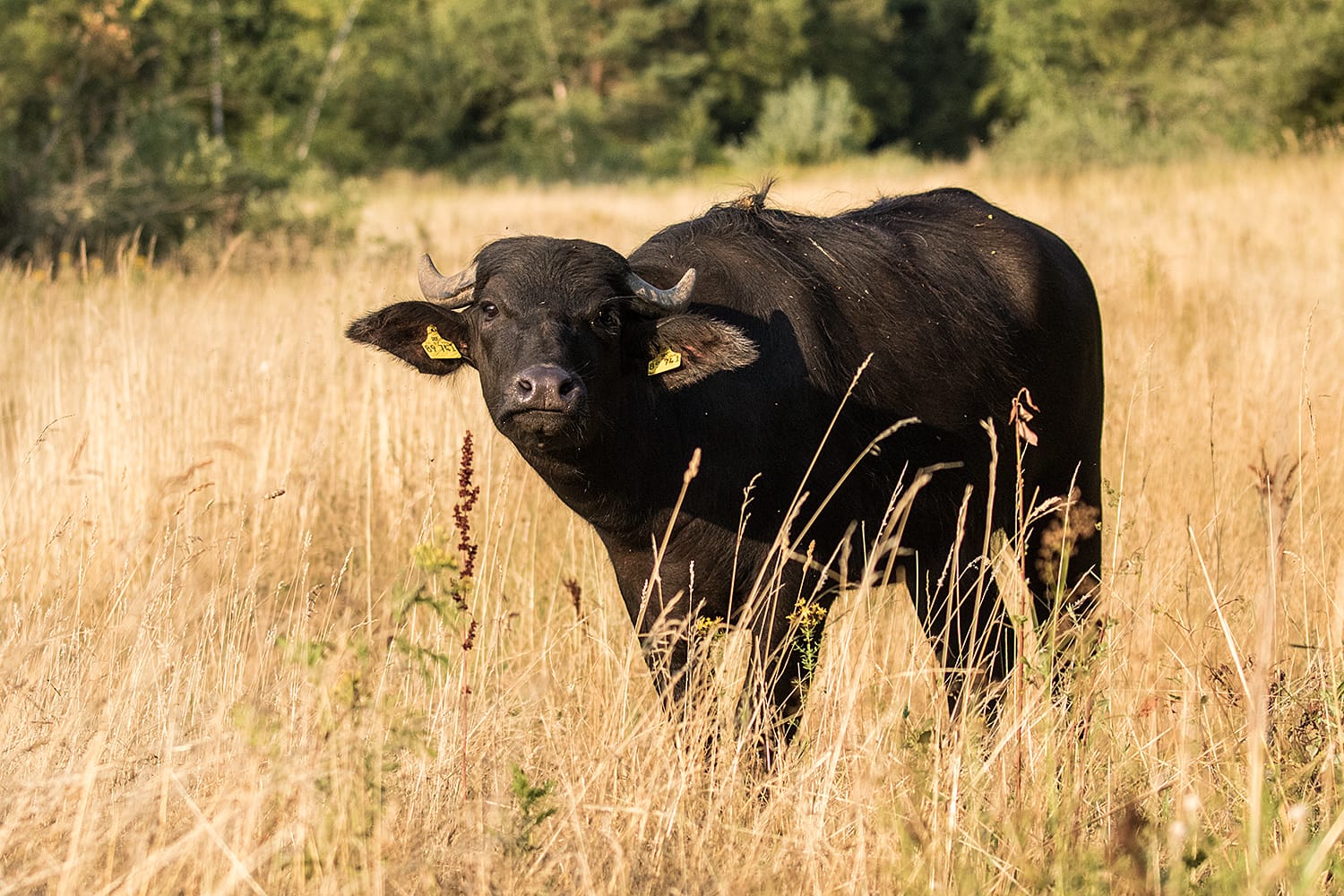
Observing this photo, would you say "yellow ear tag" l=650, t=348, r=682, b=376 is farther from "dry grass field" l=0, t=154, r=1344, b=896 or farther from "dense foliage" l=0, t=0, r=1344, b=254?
"dense foliage" l=0, t=0, r=1344, b=254

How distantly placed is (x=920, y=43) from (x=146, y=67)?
4975 centimetres

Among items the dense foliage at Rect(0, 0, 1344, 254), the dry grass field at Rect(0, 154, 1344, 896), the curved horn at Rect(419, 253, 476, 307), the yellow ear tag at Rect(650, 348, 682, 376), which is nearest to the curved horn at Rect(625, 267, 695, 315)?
the yellow ear tag at Rect(650, 348, 682, 376)

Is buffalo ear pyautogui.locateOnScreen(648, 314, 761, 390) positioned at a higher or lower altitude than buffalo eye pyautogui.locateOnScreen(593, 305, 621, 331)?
lower

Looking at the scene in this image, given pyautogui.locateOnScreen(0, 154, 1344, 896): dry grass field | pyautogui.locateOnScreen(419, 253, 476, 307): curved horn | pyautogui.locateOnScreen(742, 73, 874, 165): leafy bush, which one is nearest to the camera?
pyautogui.locateOnScreen(0, 154, 1344, 896): dry grass field

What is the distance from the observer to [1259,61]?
2917cm

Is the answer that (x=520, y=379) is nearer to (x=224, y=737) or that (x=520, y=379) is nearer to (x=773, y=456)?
(x=773, y=456)

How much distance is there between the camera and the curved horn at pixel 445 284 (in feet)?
15.3

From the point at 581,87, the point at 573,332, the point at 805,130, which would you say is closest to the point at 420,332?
the point at 573,332

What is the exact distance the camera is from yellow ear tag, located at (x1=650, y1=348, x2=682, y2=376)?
4.37m

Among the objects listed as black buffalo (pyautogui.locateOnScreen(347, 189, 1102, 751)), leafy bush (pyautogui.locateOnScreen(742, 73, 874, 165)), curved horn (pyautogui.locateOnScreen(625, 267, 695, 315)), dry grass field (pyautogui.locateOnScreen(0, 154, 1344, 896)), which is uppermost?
leafy bush (pyautogui.locateOnScreen(742, 73, 874, 165))

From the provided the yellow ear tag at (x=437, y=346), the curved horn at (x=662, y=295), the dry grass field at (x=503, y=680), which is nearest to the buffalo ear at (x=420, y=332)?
the yellow ear tag at (x=437, y=346)

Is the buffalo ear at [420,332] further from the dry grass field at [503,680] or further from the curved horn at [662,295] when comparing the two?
the curved horn at [662,295]

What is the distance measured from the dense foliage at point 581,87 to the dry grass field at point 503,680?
7649 millimetres

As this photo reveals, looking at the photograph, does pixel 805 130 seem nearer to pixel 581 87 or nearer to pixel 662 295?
pixel 581 87
